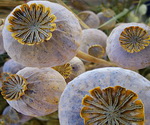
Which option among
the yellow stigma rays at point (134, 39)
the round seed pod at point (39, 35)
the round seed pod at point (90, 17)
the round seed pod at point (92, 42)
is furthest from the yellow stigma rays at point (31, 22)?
the round seed pod at point (90, 17)

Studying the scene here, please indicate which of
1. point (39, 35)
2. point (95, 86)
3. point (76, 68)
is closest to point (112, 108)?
point (95, 86)

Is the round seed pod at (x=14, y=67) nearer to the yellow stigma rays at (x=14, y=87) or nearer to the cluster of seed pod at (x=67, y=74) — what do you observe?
the cluster of seed pod at (x=67, y=74)

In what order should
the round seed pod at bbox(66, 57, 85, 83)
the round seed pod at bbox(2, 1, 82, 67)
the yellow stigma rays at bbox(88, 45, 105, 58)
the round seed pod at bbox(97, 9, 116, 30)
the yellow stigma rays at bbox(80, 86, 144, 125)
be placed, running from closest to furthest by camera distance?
1. the yellow stigma rays at bbox(80, 86, 144, 125)
2. the round seed pod at bbox(2, 1, 82, 67)
3. the round seed pod at bbox(66, 57, 85, 83)
4. the yellow stigma rays at bbox(88, 45, 105, 58)
5. the round seed pod at bbox(97, 9, 116, 30)

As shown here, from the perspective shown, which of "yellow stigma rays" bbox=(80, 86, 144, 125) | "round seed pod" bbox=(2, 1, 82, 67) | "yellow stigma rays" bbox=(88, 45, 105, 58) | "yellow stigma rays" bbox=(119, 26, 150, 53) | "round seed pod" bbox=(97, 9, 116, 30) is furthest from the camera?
"round seed pod" bbox=(97, 9, 116, 30)

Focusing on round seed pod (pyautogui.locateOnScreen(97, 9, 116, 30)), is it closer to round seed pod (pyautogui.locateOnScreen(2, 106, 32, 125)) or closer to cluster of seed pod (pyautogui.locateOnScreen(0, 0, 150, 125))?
Result: cluster of seed pod (pyautogui.locateOnScreen(0, 0, 150, 125))

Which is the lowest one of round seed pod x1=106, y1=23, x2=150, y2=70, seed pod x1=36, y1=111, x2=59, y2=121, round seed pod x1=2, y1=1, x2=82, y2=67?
seed pod x1=36, y1=111, x2=59, y2=121

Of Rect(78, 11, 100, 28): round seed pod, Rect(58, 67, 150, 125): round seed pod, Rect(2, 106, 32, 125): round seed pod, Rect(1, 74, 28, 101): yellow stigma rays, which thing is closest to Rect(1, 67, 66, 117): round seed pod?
Rect(1, 74, 28, 101): yellow stigma rays

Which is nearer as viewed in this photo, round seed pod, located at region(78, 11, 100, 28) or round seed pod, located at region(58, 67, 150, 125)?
round seed pod, located at region(58, 67, 150, 125)

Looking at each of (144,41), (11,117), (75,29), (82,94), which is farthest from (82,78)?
(11,117)
